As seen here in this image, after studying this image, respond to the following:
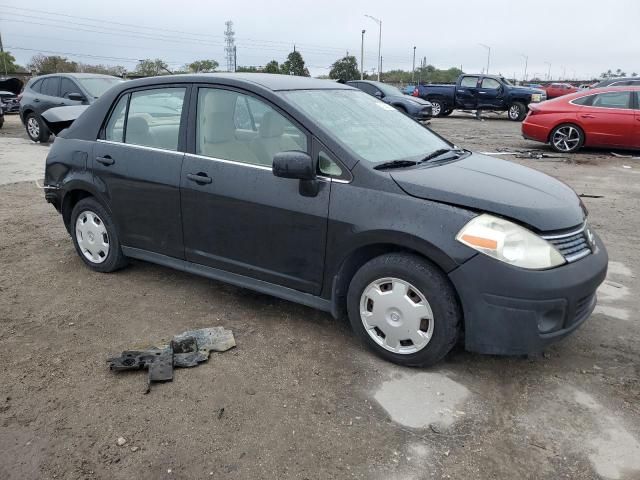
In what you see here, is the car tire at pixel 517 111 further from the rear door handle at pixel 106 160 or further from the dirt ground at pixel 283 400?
the rear door handle at pixel 106 160

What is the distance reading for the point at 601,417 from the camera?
2805 mm

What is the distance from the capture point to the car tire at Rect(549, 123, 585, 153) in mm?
11812

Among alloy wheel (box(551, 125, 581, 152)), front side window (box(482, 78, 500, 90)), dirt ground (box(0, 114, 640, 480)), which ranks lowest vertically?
dirt ground (box(0, 114, 640, 480))

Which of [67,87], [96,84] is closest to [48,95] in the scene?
[67,87]

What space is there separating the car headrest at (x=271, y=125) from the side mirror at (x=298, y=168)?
29 centimetres

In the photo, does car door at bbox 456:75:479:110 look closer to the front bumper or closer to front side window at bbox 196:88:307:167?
front side window at bbox 196:88:307:167

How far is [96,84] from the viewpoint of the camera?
12.2 metres

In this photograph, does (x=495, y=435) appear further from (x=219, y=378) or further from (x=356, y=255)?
(x=219, y=378)

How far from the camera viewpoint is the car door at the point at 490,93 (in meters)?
21.6

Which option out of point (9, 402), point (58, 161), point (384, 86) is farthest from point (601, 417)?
point (384, 86)

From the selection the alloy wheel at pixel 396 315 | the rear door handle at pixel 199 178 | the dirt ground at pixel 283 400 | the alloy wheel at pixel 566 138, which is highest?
the rear door handle at pixel 199 178

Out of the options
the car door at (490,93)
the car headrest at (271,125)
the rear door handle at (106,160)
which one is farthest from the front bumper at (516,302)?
the car door at (490,93)

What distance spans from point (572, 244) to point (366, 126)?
154 cm

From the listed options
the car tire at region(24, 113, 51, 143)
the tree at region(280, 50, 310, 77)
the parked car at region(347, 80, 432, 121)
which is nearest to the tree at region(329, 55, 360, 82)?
the tree at region(280, 50, 310, 77)
